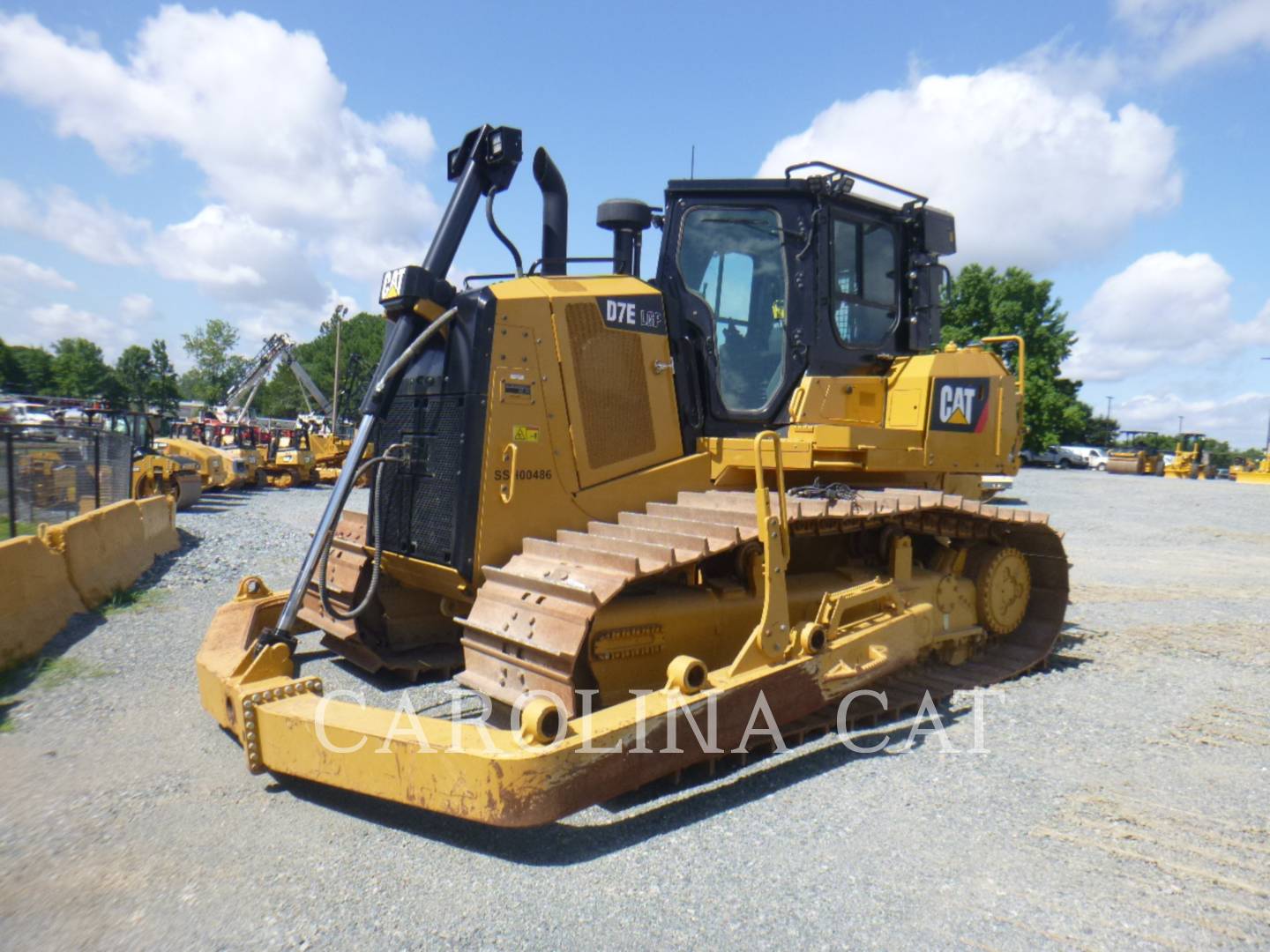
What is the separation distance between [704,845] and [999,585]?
345cm

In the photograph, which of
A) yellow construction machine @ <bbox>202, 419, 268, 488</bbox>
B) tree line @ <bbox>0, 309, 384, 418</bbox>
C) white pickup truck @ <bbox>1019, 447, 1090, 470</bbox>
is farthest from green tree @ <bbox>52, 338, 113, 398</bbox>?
white pickup truck @ <bbox>1019, 447, 1090, 470</bbox>

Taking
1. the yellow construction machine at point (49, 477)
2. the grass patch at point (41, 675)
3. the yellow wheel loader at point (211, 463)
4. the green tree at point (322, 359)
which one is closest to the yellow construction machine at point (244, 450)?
the yellow wheel loader at point (211, 463)

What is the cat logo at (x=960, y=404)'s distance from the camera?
5.52 meters

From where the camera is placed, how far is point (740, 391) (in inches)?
205

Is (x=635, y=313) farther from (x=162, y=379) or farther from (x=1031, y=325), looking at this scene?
(x=162, y=379)

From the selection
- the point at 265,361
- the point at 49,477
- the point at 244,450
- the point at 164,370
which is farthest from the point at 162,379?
the point at 49,477

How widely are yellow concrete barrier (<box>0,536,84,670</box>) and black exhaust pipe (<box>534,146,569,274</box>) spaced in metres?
4.04

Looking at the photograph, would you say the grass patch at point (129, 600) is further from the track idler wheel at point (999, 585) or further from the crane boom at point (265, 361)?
the crane boom at point (265, 361)

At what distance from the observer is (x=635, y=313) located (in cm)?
483

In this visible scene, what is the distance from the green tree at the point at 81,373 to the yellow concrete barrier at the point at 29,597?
72.6 metres

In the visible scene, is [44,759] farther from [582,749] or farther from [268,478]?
[268,478]

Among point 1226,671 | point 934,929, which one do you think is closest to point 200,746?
point 934,929

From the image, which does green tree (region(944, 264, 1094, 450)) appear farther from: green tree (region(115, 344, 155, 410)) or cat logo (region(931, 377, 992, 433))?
green tree (region(115, 344, 155, 410))

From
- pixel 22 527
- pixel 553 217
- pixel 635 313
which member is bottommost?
pixel 22 527
